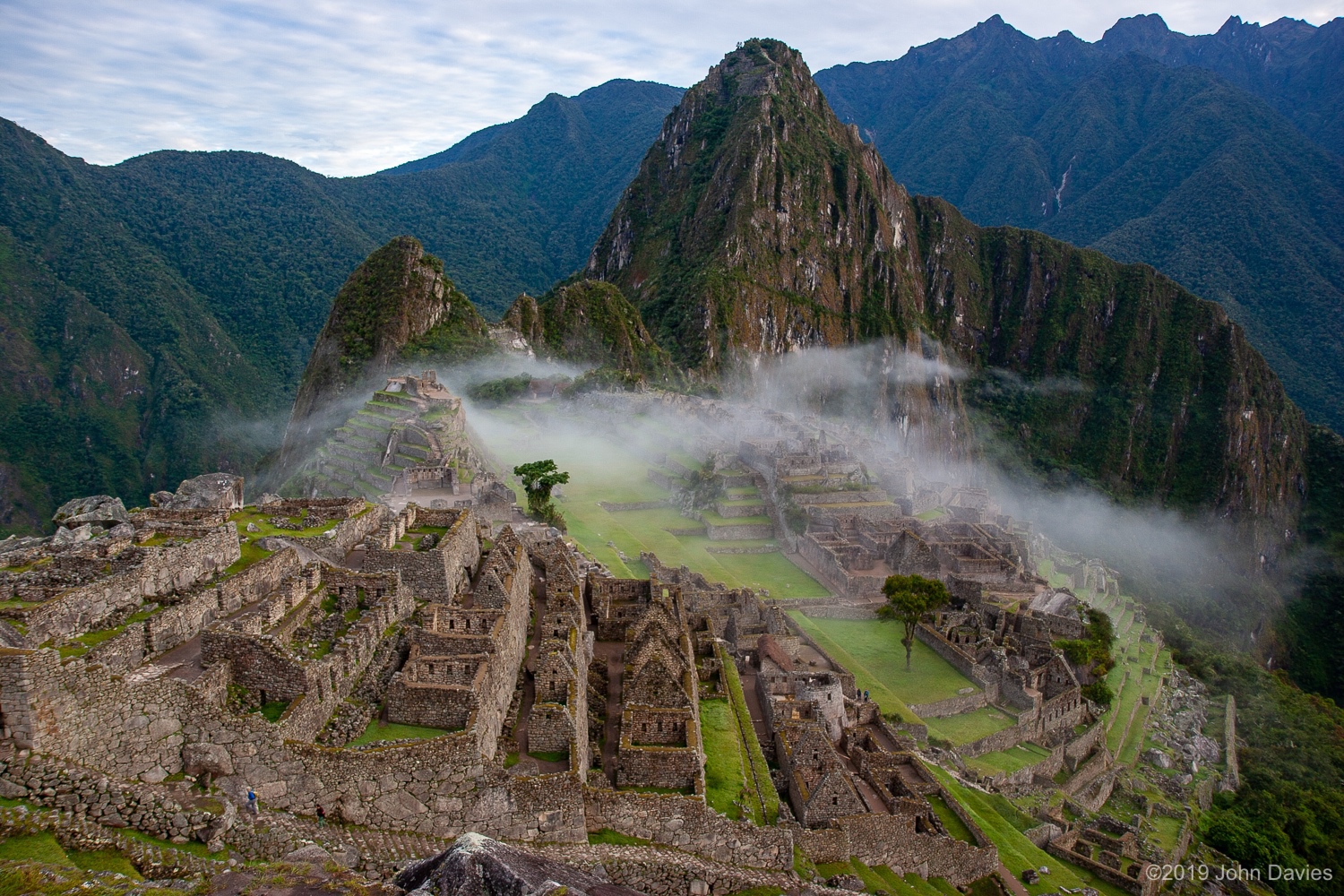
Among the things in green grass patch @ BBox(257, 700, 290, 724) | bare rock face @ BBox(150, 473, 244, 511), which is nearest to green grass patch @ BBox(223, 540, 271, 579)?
green grass patch @ BBox(257, 700, 290, 724)

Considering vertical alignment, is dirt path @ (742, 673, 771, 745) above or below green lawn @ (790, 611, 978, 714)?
above

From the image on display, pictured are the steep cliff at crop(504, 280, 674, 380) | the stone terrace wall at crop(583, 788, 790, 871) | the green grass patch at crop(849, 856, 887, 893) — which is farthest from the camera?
the steep cliff at crop(504, 280, 674, 380)

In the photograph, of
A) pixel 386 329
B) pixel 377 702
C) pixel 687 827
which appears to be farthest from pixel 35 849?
pixel 386 329

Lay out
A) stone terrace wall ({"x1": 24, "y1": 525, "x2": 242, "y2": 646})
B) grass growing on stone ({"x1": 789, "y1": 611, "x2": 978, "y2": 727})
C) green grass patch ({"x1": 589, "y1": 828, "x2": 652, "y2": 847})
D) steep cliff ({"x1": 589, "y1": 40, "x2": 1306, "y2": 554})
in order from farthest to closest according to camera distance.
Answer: steep cliff ({"x1": 589, "y1": 40, "x2": 1306, "y2": 554})
grass growing on stone ({"x1": 789, "y1": 611, "x2": 978, "y2": 727})
green grass patch ({"x1": 589, "y1": 828, "x2": 652, "y2": 847})
stone terrace wall ({"x1": 24, "y1": 525, "x2": 242, "y2": 646})

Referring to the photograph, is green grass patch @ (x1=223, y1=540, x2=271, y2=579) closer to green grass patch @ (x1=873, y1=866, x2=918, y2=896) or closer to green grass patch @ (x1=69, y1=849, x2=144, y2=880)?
green grass patch @ (x1=69, y1=849, x2=144, y2=880)

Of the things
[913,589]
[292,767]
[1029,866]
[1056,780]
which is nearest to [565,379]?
[913,589]

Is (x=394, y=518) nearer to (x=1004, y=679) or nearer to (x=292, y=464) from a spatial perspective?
(x=1004, y=679)
